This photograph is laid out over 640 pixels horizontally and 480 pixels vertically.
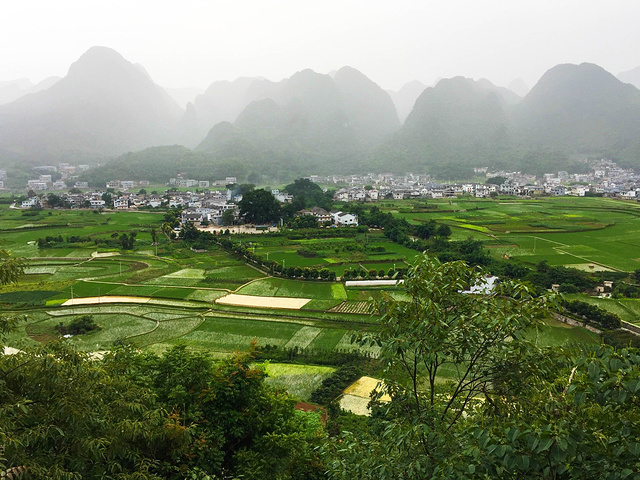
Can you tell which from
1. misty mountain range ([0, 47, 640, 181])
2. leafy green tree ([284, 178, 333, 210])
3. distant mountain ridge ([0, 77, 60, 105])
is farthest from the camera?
distant mountain ridge ([0, 77, 60, 105])

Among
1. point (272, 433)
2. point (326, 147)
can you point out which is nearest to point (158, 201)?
point (272, 433)

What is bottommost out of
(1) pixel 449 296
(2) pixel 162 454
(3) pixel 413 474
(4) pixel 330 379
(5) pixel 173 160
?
(4) pixel 330 379

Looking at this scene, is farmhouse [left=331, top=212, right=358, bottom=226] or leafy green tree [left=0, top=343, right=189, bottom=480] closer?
leafy green tree [left=0, top=343, right=189, bottom=480]

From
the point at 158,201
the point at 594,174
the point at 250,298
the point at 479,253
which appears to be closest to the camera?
the point at 250,298

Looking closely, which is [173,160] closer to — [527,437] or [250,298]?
[250,298]

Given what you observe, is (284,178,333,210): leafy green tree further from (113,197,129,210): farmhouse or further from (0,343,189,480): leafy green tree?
(0,343,189,480): leafy green tree

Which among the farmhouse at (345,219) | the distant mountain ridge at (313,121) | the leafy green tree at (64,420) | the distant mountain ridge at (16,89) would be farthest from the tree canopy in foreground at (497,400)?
the distant mountain ridge at (16,89)

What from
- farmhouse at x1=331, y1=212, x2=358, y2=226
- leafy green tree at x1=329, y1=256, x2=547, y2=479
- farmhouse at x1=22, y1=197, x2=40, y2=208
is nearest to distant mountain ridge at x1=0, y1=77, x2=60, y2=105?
farmhouse at x1=22, y1=197, x2=40, y2=208

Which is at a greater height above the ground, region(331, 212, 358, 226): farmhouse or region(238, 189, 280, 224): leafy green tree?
region(238, 189, 280, 224): leafy green tree
